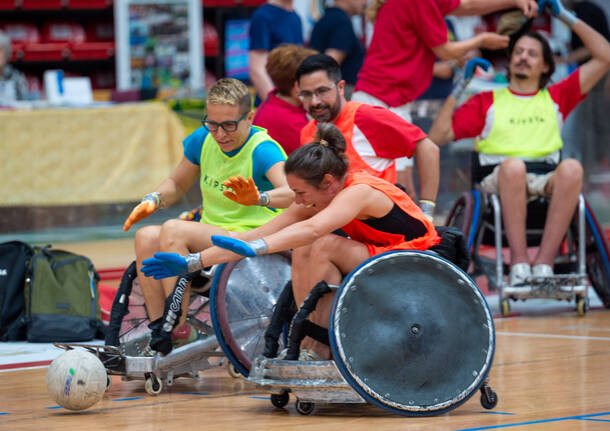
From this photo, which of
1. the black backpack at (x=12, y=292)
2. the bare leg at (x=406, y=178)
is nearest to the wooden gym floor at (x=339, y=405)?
the black backpack at (x=12, y=292)

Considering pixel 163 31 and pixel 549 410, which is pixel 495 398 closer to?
pixel 549 410

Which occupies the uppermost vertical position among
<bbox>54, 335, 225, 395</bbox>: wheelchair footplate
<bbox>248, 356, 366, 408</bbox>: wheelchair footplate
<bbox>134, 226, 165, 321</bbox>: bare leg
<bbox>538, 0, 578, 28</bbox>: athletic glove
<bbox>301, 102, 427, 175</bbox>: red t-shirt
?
<bbox>538, 0, 578, 28</bbox>: athletic glove

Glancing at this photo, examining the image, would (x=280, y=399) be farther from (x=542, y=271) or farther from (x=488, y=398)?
(x=542, y=271)

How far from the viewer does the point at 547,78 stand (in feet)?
17.0

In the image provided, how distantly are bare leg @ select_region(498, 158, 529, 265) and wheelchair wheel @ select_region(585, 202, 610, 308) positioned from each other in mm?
339

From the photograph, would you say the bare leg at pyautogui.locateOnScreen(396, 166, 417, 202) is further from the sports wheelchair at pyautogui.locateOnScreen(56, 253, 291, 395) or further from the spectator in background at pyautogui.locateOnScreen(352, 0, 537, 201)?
the sports wheelchair at pyautogui.locateOnScreen(56, 253, 291, 395)

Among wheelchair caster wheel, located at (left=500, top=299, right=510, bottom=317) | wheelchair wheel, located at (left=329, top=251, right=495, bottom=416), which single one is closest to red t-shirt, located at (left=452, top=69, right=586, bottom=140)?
wheelchair caster wheel, located at (left=500, top=299, right=510, bottom=317)

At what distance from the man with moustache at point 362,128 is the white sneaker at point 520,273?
1.12 m

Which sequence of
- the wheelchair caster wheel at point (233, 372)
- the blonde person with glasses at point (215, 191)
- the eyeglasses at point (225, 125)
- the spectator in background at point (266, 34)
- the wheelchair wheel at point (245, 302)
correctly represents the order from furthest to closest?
the spectator in background at point (266, 34) → the wheelchair caster wheel at point (233, 372) → the eyeglasses at point (225, 125) → the blonde person with glasses at point (215, 191) → the wheelchair wheel at point (245, 302)

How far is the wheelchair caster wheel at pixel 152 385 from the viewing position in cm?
327

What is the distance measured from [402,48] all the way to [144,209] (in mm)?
1958

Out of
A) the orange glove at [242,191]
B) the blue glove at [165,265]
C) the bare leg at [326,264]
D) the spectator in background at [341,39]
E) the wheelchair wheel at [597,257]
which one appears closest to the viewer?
the blue glove at [165,265]

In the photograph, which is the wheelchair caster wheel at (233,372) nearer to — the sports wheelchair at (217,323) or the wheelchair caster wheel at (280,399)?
the sports wheelchair at (217,323)

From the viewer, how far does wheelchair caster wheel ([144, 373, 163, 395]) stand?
327 centimetres
